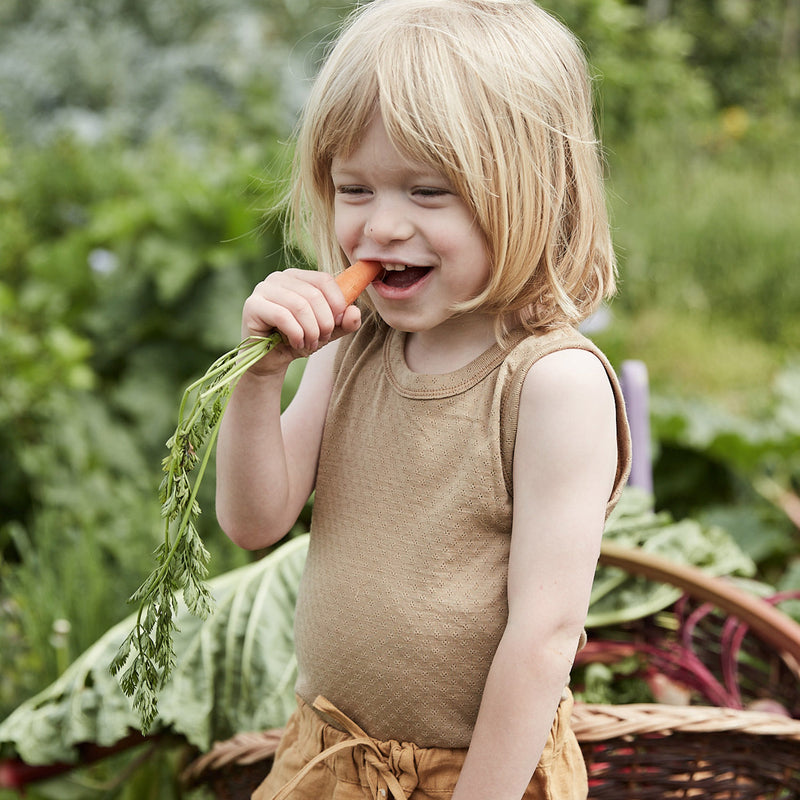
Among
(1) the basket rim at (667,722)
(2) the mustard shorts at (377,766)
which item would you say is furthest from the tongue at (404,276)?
(1) the basket rim at (667,722)

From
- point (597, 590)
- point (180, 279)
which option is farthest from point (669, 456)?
point (180, 279)

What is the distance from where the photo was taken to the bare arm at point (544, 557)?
1.17 m

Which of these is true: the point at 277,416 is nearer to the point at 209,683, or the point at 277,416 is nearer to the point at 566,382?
the point at 566,382

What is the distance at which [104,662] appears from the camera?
73.3 inches

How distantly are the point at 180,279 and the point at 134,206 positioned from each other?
0.46 metres

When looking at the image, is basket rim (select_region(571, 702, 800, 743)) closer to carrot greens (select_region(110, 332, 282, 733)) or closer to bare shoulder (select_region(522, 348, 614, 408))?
bare shoulder (select_region(522, 348, 614, 408))

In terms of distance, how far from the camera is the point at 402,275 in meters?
1.24

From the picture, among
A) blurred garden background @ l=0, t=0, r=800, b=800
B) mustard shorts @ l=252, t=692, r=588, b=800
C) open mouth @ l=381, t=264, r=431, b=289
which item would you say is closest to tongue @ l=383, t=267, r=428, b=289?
open mouth @ l=381, t=264, r=431, b=289

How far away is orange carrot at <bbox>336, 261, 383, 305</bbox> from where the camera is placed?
1.19 m

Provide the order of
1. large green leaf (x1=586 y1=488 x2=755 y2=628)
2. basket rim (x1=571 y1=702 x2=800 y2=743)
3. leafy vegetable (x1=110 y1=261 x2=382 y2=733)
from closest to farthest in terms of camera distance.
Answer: leafy vegetable (x1=110 y1=261 x2=382 y2=733)
basket rim (x1=571 y1=702 x2=800 y2=743)
large green leaf (x1=586 y1=488 x2=755 y2=628)

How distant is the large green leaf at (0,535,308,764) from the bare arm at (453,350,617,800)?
0.72 metres

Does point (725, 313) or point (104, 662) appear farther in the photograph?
point (725, 313)

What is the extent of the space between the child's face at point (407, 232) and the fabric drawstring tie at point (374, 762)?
0.52m

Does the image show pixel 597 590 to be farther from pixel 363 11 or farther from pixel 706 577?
pixel 363 11
